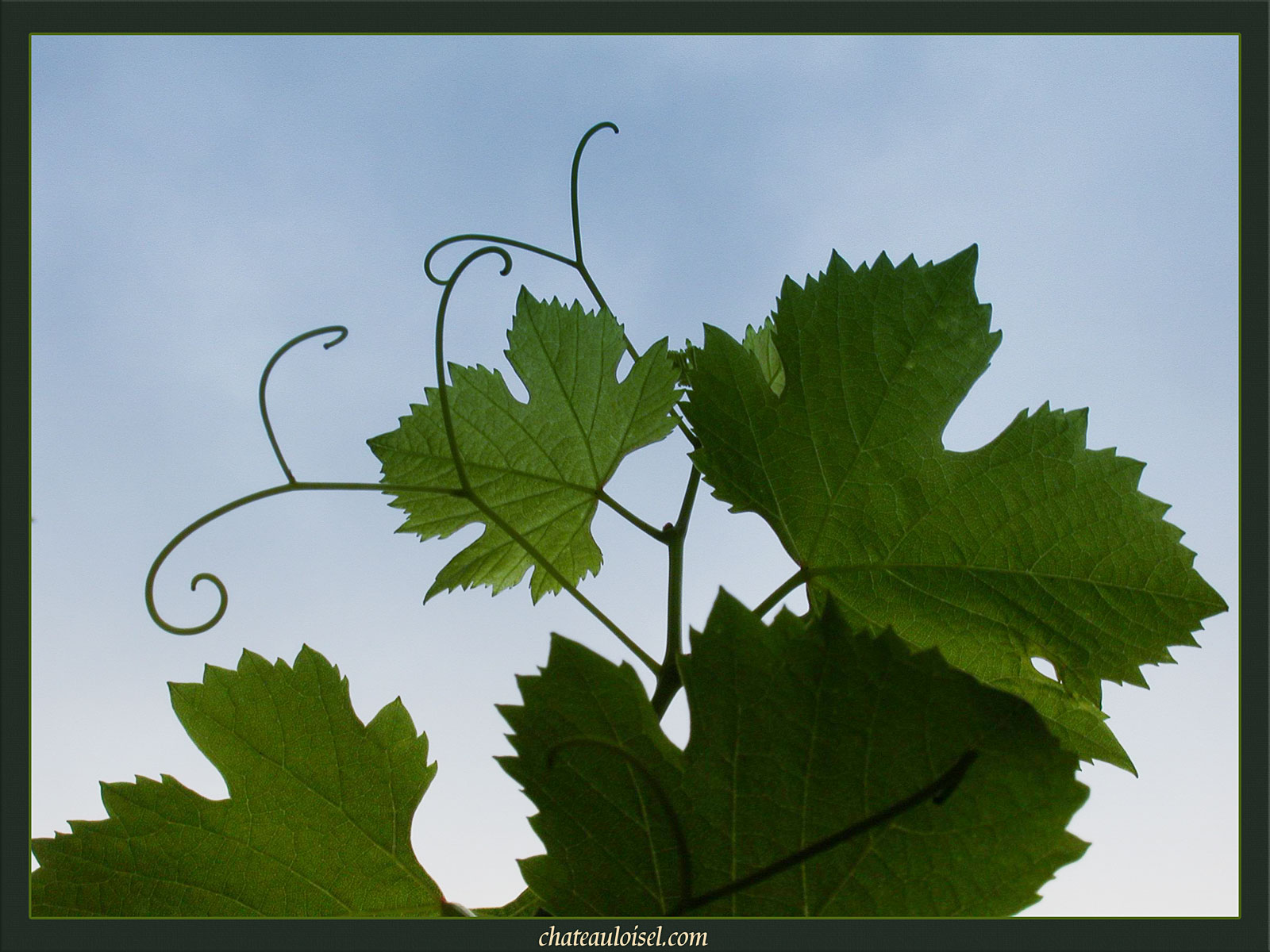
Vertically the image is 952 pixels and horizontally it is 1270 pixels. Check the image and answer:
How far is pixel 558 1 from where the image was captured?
2.10ft

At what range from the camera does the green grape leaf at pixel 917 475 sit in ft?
1.87

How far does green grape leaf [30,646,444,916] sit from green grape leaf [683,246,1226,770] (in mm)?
295

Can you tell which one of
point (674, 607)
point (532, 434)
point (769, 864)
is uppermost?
point (532, 434)

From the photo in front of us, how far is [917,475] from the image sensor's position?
59 centimetres

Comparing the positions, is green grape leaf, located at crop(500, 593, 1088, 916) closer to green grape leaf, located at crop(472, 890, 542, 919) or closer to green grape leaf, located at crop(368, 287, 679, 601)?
green grape leaf, located at crop(472, 890, 542, 919)

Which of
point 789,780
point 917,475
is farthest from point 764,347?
point 789,780

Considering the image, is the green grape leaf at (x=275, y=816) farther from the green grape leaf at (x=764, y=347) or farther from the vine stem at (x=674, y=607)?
the green grape leaf at (x=764, y=347)

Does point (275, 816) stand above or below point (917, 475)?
below

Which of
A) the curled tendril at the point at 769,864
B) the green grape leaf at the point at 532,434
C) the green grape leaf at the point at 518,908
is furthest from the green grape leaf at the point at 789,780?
the green grape leaf at the point at 532,434

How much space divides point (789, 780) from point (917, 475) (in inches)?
10.3

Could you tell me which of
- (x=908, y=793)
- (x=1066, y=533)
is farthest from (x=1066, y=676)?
(x=908, y=793)

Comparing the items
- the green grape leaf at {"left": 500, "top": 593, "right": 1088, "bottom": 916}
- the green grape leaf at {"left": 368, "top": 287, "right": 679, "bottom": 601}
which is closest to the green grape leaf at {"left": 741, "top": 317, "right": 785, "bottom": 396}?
the green grape leaf at {"left": 368, "top": 287, "right": 679, "bottom": 601}

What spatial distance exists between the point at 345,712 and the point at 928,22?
629mm

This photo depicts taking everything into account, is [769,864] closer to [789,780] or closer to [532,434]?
[789,780]
